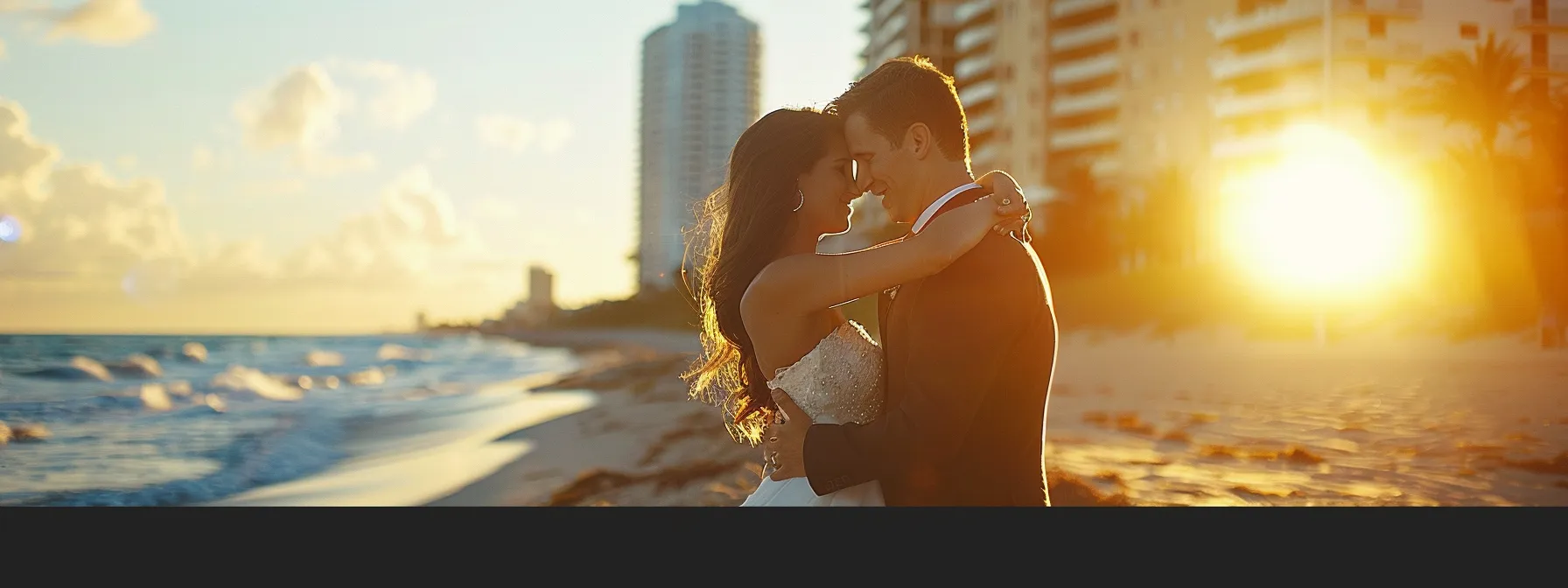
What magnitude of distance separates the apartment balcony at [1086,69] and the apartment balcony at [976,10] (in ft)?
18.6

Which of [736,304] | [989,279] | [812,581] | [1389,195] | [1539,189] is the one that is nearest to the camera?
[989,279]

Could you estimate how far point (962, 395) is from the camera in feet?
7.00

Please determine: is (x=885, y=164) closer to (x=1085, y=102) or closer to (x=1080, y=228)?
(x=1080, y=228)

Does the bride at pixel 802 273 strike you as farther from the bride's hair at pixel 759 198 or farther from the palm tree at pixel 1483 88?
the palm tree at pixel 1483 88

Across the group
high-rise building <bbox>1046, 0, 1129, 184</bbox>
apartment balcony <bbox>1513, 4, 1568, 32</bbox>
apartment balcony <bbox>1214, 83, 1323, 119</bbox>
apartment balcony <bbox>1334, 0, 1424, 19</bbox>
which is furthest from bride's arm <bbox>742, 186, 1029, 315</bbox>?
high-rise building <bbox>1046, 0, 1129, 184</bbox>

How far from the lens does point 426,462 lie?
12.4 meters

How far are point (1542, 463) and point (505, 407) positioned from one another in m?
14.3

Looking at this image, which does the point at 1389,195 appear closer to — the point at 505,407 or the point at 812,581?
the point at 505,407

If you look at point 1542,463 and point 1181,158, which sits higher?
point 1181,158

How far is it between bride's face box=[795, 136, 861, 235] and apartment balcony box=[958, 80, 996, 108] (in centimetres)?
4861

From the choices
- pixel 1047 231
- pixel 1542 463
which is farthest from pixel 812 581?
pixel 1047 231

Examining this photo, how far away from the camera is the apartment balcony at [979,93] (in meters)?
50.4

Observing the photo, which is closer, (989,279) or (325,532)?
(989,279)

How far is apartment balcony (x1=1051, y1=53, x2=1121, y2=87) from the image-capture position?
45.2m
